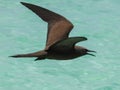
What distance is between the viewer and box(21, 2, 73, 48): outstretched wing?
896 cm

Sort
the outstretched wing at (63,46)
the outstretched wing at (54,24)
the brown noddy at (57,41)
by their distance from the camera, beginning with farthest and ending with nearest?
the outstretched wing at (54,24)
the brown noddy at (57,41)
the outstretched wing at (63,46)

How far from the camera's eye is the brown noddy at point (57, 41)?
7467 mm

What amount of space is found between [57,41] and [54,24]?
2.39 metres

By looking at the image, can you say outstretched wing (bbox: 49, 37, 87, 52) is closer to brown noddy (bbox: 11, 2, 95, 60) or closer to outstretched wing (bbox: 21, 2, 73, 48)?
brown noddy (bbox: 11, 2, 95, 60)

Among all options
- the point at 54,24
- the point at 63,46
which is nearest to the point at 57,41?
the point at 63,46

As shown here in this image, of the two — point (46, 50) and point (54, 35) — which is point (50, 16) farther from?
point (46, 50)

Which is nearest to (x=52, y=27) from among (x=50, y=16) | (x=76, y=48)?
(x=50, y=16)

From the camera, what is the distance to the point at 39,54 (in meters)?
7.52

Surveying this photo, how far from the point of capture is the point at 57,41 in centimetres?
718

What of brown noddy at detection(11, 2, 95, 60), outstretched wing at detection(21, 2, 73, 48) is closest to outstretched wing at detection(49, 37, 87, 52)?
brown noddy at detection(11, 2, 95, 60)

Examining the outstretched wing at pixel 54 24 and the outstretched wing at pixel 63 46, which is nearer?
the outstretched wing at pixel 63 46

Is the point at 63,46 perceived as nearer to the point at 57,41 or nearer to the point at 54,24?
the point at 57,41

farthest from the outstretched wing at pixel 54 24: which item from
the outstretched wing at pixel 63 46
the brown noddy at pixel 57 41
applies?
the outstretched wing at pixel 63 46

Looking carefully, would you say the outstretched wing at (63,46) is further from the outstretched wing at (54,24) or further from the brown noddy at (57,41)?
the outstretched wing at (54,24)
